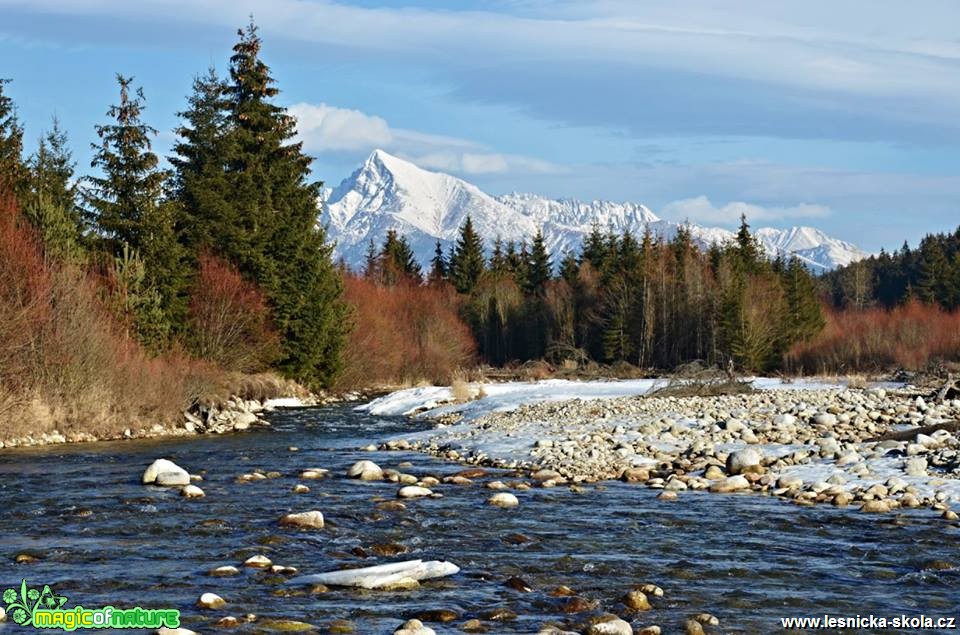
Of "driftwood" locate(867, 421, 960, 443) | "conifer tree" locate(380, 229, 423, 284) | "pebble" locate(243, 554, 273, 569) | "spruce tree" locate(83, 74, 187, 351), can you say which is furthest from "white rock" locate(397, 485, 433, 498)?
"conifer tree" locate(380, 229, 423, 284)

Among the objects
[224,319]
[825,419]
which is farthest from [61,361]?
[825,419]

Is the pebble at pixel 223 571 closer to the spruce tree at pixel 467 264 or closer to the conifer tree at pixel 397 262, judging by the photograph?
the conifer tree at pixel 397 262

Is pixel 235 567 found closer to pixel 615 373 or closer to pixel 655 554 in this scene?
pixel 655 554

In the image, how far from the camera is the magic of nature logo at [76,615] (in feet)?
26.8

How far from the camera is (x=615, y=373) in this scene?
55.0m

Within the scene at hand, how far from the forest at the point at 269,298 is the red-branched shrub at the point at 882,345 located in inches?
5.6

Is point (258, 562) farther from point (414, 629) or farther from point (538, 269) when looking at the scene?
point (538, 269)

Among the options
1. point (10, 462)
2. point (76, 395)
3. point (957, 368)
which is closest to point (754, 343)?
point (957, 368)

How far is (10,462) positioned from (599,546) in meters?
12.4

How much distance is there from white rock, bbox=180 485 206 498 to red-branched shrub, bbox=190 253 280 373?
2007 cm

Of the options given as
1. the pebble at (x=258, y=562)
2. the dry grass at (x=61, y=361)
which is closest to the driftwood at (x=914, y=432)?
the pebble at (x=258, y=562)

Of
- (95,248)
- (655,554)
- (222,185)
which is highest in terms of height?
(222,185)

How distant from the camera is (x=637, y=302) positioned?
6450 cm

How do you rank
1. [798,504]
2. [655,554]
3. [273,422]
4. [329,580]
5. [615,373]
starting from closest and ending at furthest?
[329,580], [655,554], [798,504], [273,422], [615,373]
